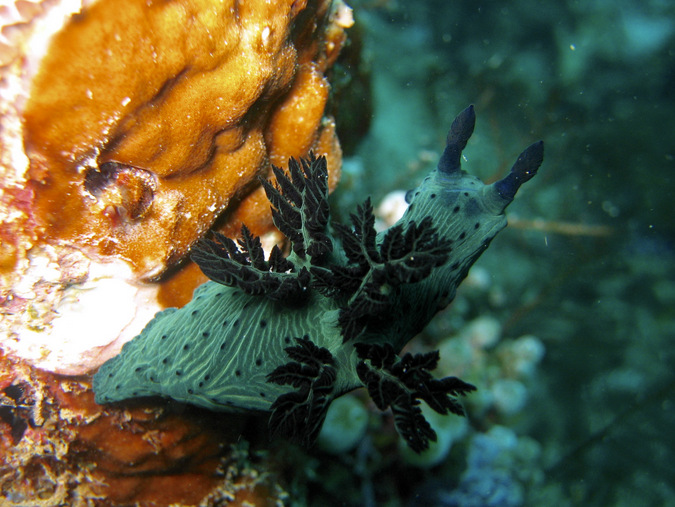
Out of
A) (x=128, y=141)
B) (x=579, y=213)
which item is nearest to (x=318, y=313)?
(x=128, y=141)

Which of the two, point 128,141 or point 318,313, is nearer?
Answer: point 128,141

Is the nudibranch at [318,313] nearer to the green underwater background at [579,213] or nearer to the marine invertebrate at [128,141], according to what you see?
the marine invertebrate at [128,141]

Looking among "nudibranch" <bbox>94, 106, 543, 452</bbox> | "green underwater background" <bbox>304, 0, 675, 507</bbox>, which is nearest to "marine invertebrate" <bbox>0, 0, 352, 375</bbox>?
"nudibranch" <bbox>94, 106, 543, 452</bbox>

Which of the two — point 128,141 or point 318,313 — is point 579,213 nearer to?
point 318,313

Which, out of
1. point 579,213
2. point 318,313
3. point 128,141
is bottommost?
point 318,313

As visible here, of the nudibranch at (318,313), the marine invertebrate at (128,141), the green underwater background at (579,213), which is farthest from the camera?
the green underwater background at (579,213)

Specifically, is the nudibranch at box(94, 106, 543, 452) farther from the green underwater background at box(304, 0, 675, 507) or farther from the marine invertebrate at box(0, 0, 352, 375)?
the green underwater background at box(304, 0, 675, 507)

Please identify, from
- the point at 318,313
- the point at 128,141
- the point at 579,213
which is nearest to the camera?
the point at 128,141

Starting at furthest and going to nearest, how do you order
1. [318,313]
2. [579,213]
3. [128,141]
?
Result: [579,213]
[318,313]
[128,141]

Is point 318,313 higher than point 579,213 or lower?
lower

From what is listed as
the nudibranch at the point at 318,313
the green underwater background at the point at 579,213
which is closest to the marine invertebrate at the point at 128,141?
the nudibranch at the point at 318,313
